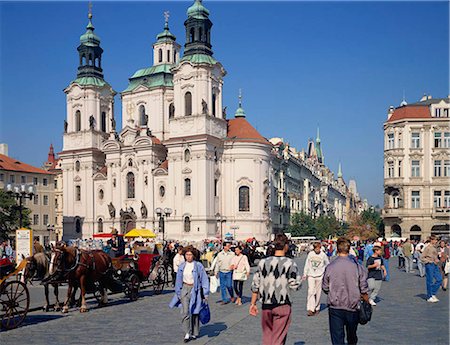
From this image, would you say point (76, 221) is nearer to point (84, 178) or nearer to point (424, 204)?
point (84, 178)

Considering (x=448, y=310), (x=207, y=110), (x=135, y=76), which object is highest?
(x=135, y=76)

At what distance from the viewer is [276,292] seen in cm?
865

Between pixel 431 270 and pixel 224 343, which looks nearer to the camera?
pixel 224 343

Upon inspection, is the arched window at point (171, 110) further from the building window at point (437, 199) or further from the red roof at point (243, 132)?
the building window at point (437, 199)

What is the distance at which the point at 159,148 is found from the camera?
71375 mm

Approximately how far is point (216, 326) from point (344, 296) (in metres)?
5.35

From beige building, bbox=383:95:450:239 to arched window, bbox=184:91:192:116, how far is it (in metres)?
22.5

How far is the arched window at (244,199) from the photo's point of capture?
224ft

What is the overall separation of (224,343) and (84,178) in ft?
222

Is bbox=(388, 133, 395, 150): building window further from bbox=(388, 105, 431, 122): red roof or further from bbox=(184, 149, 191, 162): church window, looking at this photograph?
bbox=(184, 149, 191, 162): church window

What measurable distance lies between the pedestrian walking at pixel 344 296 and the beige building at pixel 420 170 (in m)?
54.6

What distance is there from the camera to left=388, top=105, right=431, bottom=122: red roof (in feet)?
202

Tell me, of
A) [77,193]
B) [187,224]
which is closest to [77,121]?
[77,193]

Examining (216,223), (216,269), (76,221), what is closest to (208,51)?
(216,223)
